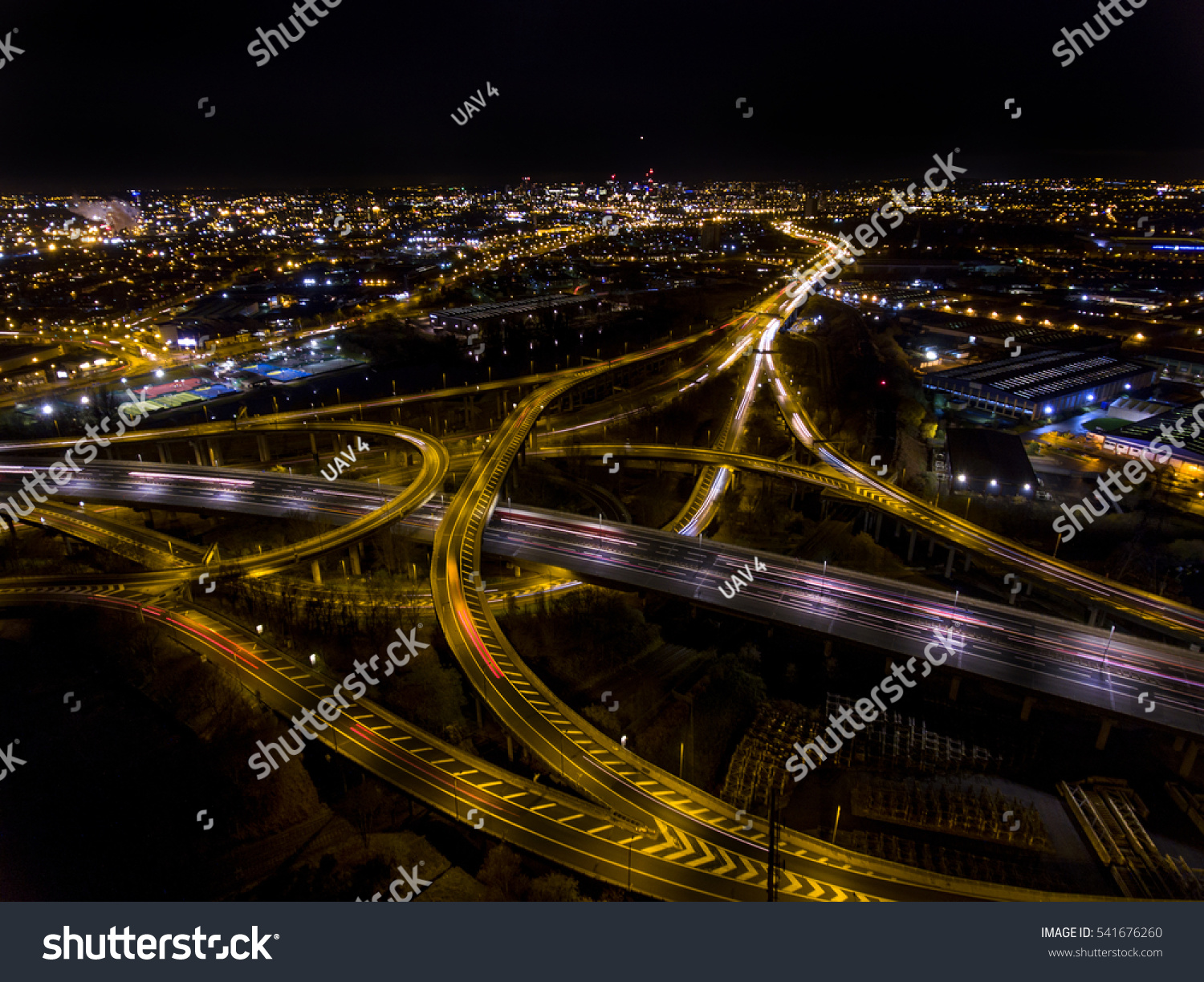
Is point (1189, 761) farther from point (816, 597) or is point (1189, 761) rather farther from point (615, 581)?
point (615, 581)

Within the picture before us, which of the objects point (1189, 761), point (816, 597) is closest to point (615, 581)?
point (816, 597)

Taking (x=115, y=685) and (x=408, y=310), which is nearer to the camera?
(x=115, y=685)

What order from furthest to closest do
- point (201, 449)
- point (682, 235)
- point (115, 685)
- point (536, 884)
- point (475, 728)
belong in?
point (682, 235)
point (201, 449)
point (115, 685)
point (475, 728)
point (536, 884)

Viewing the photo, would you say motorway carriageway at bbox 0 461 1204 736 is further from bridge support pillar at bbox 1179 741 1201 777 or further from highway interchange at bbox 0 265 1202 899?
bridge support pillar at bbox 1179 741 1201 777

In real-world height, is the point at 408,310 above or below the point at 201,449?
above

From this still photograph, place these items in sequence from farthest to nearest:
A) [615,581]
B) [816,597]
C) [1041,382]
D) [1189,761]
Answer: [1041,382], [615,581], [816,597], [1189,761]

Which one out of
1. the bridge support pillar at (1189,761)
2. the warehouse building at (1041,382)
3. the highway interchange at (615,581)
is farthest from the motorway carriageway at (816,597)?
the warehouse building at (1041,382)

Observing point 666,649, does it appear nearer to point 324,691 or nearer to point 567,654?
point 567,654

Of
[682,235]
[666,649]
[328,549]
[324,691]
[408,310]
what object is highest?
[682,235]

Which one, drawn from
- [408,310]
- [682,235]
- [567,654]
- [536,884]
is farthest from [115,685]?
[682,235]
